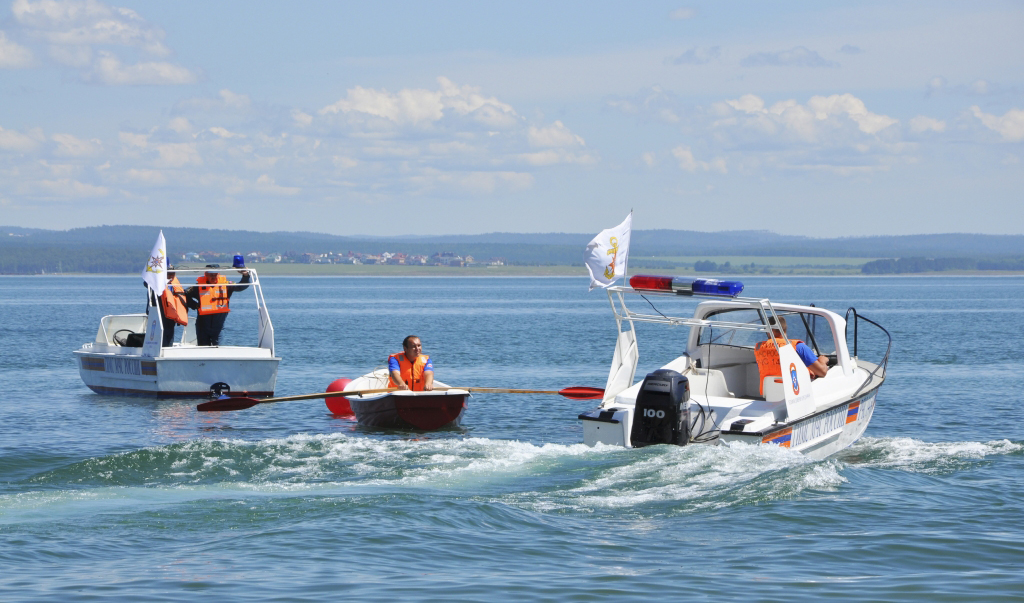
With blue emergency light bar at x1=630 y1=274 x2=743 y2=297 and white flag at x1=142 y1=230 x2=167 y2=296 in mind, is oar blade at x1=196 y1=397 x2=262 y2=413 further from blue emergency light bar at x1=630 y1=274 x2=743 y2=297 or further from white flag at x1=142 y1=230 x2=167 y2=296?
blue emergency light bar at x1=630 y1=274 x2=743 y2=297

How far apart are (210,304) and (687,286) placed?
39.5ft

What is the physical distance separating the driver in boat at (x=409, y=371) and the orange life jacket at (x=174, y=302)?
648 cm

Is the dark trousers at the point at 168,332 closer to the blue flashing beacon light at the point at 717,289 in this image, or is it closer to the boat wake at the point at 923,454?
the blue flashing beacon light at the point at 717,289

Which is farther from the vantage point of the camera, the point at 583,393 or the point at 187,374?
the point at 187,374

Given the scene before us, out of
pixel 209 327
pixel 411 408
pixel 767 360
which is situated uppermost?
pixel 767 360

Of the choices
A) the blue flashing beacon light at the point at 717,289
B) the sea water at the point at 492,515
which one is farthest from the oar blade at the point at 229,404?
the blue flashing beacon light at the point at 717,289

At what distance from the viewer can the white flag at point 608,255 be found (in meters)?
13.4

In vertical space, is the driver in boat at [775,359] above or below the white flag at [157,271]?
below

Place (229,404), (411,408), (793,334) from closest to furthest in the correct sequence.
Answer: (793,334)
(411,408)
(229,404)

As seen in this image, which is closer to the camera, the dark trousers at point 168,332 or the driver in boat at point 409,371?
the driver in boat at point 409,371

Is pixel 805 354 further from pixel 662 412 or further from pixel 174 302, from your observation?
pixel 174 302

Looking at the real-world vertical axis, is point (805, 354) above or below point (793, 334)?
below

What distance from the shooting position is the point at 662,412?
43.3ft

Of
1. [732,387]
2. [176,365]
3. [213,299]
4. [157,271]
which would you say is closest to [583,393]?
[732,387]
